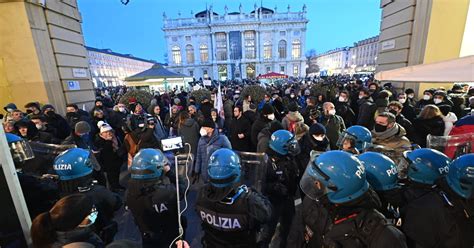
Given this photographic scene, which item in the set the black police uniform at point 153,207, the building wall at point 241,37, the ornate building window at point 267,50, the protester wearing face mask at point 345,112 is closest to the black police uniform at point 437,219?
the black police uniform at point 153,207

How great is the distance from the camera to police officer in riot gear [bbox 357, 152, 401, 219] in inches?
83.6

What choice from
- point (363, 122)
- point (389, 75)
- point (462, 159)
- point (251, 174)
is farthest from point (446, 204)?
point (363, 122)

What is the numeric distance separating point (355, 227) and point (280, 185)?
1.41 metres

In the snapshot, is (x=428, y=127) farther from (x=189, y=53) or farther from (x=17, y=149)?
(x=189, y=53)

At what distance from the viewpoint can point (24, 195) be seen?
259cm

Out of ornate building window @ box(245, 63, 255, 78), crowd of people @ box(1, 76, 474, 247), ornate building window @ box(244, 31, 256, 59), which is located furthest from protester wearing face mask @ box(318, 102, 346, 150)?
ornate building window @ box(244, 31, 256, 59)

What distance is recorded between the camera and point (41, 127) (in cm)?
526

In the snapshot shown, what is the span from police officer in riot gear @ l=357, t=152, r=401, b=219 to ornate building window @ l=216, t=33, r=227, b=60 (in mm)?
68136

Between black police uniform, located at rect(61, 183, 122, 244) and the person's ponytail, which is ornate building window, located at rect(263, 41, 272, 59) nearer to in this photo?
black police uniform, located at rect(61, 183, 122, 244)

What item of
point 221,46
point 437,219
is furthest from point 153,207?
point 221,46

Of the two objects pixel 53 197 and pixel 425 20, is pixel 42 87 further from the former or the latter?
pixel 425 20

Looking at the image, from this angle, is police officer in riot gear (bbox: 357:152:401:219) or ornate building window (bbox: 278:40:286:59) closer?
police officer in riot gear (bbox: 357:152:401:219)

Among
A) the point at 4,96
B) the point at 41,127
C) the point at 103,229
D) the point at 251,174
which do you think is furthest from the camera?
the point at 4,96

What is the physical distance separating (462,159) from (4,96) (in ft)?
35.6
